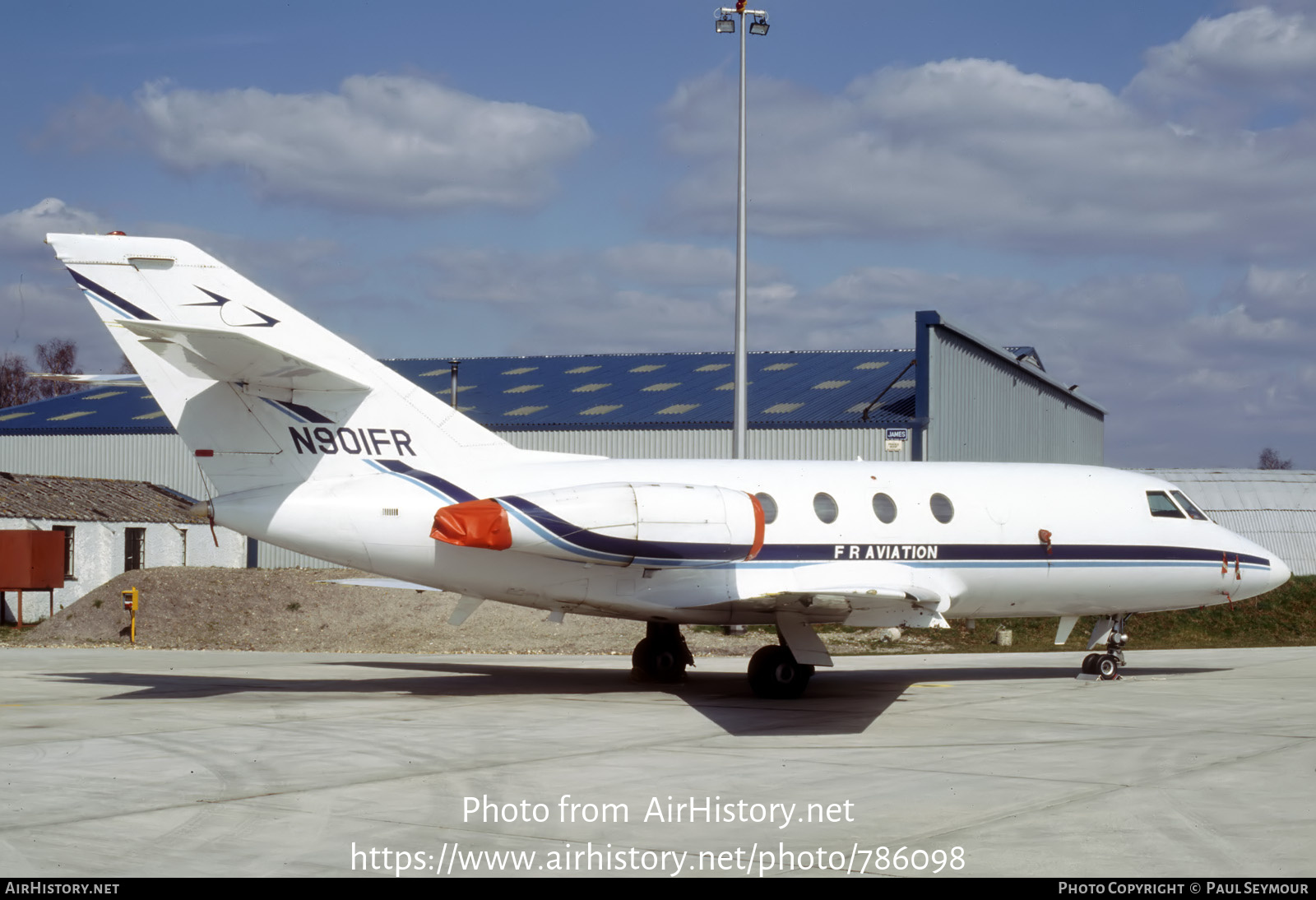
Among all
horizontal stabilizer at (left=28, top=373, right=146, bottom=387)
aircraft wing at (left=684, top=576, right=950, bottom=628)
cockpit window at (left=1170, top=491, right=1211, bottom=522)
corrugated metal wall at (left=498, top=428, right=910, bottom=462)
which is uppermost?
corrugated metal wall at (left=498, top=428, right=910, bottom=462)

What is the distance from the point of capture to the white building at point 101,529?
33406 millimetres

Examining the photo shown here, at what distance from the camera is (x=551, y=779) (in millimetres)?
10305

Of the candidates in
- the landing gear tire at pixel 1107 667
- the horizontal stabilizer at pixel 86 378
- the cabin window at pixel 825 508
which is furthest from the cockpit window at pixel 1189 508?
the horizontal stabilizer at pixel 86 378

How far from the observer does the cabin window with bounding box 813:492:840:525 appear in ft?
54.0

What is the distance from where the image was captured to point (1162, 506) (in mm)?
18688

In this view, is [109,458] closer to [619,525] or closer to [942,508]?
[619,525]

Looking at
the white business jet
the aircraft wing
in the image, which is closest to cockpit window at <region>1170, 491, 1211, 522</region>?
the white business jet

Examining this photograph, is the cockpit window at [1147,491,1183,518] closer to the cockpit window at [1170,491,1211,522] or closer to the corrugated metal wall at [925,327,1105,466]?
the cockpit window at [1170,491,1211,522]

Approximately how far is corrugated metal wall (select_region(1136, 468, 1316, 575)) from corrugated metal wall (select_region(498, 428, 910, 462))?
10433 mm

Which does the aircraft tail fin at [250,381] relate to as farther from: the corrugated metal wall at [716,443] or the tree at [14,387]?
A: the tree at [14,387]

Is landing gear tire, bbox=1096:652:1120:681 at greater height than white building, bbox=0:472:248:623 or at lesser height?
lesser

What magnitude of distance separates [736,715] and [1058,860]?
7.22 m

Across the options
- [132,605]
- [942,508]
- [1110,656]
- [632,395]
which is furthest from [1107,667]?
[632,395]

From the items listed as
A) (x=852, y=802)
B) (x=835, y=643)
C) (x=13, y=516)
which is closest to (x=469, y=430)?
(x=852, y=802)
